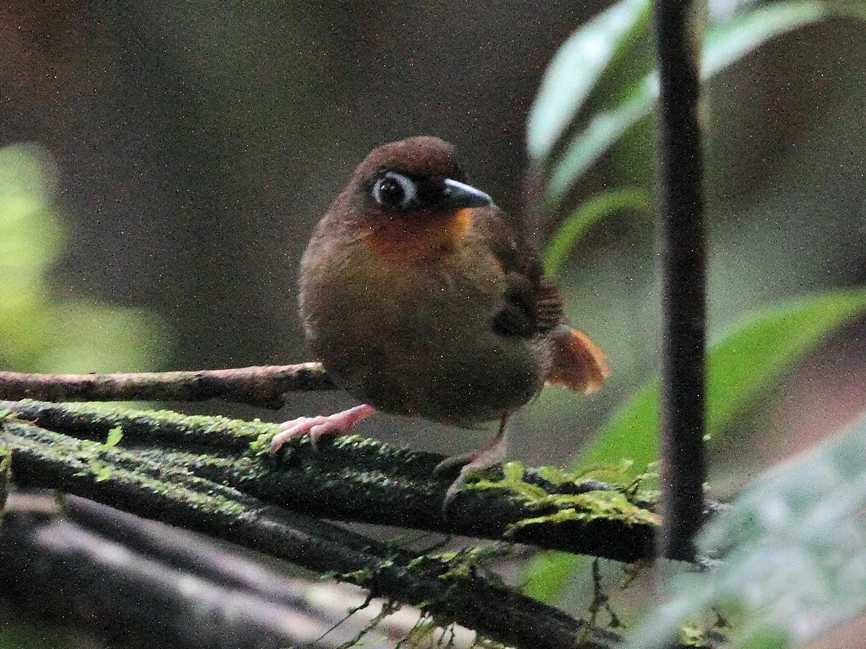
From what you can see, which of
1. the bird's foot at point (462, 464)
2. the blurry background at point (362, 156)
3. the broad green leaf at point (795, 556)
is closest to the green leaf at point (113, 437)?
the bird's foot at point (462, 464)

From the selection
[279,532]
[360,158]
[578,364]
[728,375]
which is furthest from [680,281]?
[360,158]

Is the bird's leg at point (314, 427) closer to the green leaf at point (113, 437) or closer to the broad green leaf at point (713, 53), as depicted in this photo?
the green leaf at point (113, 437)

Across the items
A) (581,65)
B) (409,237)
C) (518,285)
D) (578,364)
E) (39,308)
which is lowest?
(578,364)

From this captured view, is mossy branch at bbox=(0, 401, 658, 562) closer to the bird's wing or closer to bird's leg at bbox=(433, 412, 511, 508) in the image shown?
bird's leg at bbox=(433, 412, 511, 508)

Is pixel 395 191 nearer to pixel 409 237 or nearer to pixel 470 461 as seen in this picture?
pixel 409 237

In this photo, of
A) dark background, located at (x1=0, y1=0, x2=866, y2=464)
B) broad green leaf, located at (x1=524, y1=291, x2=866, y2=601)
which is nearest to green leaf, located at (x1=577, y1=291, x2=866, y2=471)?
broad green leaf, located at (x1=524, y1=291, x2=866, y2=601)

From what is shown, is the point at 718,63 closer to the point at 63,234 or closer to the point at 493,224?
the point at 493,224

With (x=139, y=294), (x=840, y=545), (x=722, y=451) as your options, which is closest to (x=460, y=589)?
(x=840, y=545)
